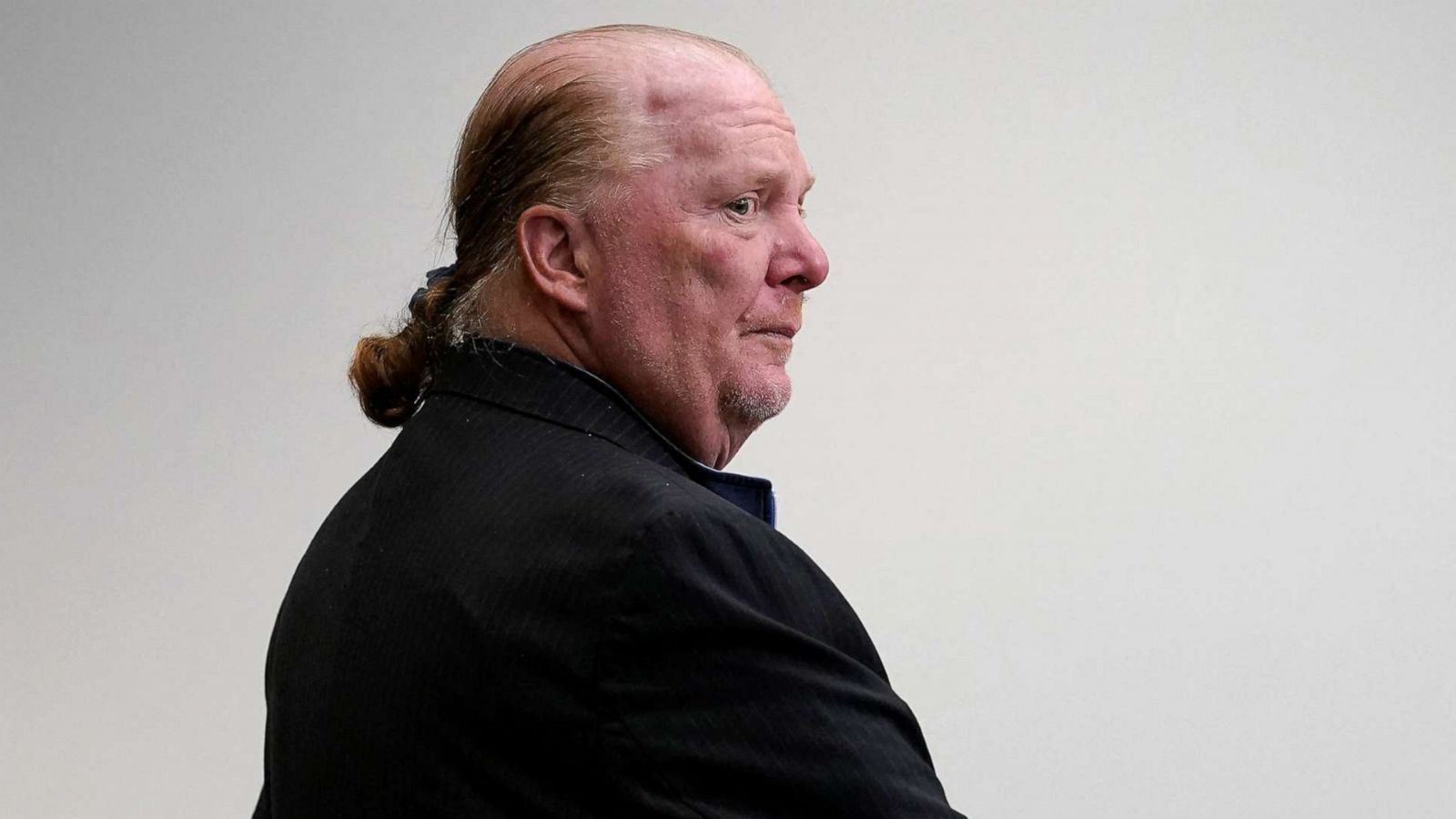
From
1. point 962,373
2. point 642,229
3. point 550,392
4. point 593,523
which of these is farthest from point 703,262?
point 962,373

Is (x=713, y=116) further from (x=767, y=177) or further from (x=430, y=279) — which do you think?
(x=430, y=279)

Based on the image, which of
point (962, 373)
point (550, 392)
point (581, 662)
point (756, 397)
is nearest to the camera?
point (581, 662)

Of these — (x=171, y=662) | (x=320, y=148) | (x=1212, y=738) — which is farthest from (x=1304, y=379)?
(x=171, y=662)

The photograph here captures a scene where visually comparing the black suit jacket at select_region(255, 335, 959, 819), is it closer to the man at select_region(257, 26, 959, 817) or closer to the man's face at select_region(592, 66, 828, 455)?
the man at select_region(257, 26, 959, 817)

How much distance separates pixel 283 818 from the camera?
0.99 meters

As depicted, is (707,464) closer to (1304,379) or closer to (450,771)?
(450,771)

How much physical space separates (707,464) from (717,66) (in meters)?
0.27

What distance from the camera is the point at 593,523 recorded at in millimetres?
860

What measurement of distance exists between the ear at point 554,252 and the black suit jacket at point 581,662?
0.40 feet

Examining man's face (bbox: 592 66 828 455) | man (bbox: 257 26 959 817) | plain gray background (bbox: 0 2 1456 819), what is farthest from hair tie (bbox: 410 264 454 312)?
plain gray background (bbox: 0 2 1456 819)

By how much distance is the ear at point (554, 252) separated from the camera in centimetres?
106

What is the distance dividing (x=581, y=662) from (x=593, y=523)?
8 cm

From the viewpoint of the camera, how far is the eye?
110 centimetres

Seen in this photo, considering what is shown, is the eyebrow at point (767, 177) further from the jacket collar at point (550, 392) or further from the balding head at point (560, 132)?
the jacket collar at point (550, 392)
